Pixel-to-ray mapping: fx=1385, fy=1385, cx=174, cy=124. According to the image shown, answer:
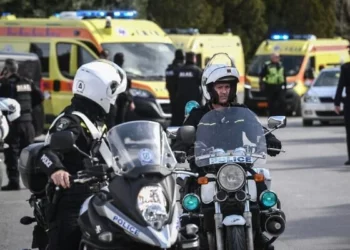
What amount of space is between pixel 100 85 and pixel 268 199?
1.61m

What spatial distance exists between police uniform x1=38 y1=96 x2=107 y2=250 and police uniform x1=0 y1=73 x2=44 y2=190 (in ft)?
31.8

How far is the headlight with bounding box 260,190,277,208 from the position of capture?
9094 mm

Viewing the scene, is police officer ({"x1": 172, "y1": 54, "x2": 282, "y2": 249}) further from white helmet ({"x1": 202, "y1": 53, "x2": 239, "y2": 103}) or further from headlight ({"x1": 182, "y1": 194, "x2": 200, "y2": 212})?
headlight ({"x1": 182, "y1": 194, "x2": 200, "y2": 212})

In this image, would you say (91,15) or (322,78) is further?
(322,78)

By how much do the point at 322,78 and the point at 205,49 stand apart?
3.23 meters

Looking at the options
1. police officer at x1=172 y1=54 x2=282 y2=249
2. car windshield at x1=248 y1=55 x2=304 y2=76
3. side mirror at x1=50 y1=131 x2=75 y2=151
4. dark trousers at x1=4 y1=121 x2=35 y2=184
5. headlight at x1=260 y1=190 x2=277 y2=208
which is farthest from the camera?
car windshield at x1=248 y1=55 x2=304 y2=76

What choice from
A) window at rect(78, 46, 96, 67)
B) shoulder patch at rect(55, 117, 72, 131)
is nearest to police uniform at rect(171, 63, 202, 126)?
window at rect(78, 46, 96, 67)

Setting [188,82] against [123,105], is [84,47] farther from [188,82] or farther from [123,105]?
[123,105]

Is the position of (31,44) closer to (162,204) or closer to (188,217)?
(188,217)

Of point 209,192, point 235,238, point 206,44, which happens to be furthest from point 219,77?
point 206,44

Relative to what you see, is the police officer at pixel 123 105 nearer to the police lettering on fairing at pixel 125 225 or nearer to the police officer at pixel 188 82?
the police officer at pixel 188 82

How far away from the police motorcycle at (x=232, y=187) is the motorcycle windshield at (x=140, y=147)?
5.64 feet

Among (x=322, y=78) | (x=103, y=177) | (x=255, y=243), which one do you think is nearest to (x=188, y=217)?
(x=255, y=243)

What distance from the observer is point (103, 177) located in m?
7.24
